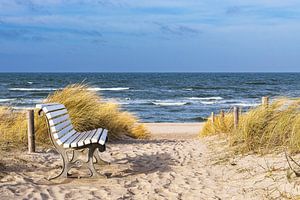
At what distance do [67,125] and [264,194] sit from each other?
329 cm

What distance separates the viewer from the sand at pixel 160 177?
5.91m

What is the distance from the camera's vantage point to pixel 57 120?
22.7ft

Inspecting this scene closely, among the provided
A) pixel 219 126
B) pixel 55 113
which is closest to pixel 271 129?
pixel 55 113

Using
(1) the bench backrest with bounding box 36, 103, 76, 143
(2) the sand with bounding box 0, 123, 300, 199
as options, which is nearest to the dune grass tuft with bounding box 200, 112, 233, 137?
(2) the sand with bounding box 0, 123, 300, 199

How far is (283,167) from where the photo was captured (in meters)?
6.52

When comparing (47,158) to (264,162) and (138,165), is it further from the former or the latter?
(264,162)

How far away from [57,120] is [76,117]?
342 centimetres

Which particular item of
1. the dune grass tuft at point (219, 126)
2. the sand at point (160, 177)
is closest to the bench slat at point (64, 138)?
the sand at point (160, 177)

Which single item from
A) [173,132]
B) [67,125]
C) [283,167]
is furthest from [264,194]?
[173,132]

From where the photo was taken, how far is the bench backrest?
6.64m

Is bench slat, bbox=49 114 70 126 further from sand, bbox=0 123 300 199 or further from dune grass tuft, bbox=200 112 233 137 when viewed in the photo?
dune grass tuft, bbox=200 112 233 137

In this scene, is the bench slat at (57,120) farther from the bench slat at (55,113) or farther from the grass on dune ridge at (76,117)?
the grass on dune ridge at (76,117)

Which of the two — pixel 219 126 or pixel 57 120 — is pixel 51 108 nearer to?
pixel 57 120

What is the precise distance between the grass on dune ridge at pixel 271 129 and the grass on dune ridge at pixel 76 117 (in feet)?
10.7
